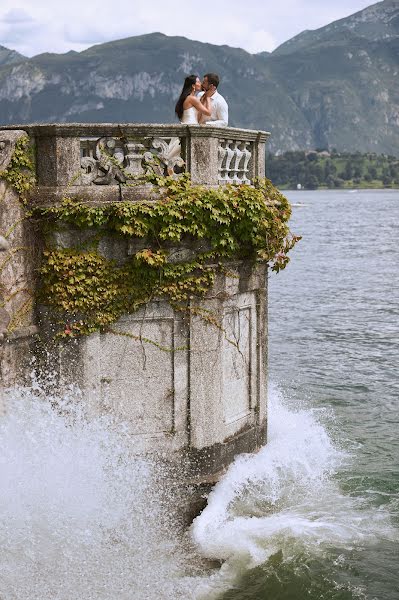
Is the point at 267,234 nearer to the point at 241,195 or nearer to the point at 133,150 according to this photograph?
the point at 241,195

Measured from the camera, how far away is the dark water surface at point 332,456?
11.7 metres

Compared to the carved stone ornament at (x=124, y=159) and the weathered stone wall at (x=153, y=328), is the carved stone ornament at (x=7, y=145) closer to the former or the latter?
the weathered stone wall at (x=153, y=328)

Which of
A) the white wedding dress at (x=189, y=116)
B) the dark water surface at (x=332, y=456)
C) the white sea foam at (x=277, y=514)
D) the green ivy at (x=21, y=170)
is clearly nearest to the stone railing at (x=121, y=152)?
the green ivy at (x=21, y=170)

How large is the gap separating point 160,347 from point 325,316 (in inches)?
842

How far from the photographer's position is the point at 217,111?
13.3 metres

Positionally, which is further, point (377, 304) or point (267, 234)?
point (377, 304)

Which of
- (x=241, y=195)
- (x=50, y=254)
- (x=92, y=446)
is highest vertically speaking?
(x=241, y=195)

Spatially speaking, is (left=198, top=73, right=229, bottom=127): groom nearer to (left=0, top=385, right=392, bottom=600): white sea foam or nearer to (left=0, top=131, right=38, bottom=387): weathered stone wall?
(left=0, top=131, right=38, bottom=387): weathered stone wall

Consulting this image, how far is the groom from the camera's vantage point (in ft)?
42.5

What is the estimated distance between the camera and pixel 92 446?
12305 mm

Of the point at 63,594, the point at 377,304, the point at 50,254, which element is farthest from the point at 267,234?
the point at 377,304

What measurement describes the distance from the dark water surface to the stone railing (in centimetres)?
297

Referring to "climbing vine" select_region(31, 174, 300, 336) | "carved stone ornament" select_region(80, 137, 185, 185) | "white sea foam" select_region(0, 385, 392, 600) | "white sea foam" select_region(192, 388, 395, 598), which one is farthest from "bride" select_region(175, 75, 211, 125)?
"white sea foam" select_region(192, 388, 395, 598)

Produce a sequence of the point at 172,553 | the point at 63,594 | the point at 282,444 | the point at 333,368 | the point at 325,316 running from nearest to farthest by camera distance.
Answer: the point at 63,594 < the point at 172,553 < the point at 282,444 < the point at 333,368 < the point at 325,316
